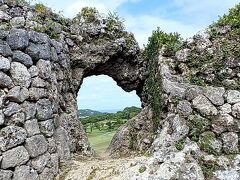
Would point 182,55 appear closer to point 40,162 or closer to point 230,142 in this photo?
point 230,142

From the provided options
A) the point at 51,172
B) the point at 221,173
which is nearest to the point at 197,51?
the point at 221,173

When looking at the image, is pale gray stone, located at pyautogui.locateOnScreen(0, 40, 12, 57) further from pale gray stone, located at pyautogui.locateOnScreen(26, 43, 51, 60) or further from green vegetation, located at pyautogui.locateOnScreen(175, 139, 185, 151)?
green vegetation, located at pyautogui.locateOnScreen(175, 139, 185, 151)

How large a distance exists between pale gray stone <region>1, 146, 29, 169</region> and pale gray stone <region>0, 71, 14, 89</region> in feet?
6.17

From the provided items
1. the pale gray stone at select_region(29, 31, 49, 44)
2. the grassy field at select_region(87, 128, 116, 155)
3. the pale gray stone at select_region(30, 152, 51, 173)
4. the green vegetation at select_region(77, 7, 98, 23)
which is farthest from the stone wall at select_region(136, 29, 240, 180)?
the grassy field at select_region(87, 128, 116, 155)

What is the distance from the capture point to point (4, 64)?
35.1 feet

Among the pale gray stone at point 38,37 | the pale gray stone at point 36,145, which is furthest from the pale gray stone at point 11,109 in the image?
the pale gray stone at point 38,37

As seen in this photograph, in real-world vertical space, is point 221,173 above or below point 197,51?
below

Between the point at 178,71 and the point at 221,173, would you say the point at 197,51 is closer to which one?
the point at 178,71

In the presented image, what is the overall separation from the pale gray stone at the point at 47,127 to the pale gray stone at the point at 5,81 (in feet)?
5.42

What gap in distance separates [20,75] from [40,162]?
280 cm

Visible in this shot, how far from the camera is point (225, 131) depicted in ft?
36.3

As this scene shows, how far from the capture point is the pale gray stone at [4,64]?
34.9 feet

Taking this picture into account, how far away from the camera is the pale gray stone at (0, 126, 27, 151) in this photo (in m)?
10.4

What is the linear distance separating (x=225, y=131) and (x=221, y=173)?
1477 millimetres
